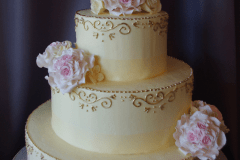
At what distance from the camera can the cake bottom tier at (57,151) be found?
4.44ft

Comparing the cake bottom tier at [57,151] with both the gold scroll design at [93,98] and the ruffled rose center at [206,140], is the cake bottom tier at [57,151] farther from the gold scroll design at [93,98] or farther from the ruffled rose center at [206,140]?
the gold scroll design at [93,98]

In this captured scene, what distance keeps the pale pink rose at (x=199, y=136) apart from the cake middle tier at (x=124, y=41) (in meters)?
0.31

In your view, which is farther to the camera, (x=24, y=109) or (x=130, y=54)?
(x=24, y=109)

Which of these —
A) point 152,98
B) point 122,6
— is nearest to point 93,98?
point 152,98

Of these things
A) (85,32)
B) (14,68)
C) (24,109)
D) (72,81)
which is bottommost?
(24,109)

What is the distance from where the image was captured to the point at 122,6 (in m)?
1.38

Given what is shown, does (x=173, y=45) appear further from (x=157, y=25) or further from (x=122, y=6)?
(x=122, y=6)

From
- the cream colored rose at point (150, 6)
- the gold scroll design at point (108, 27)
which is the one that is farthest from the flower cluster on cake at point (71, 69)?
the cream colored rose at point (150, 6)

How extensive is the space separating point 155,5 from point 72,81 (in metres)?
0.58

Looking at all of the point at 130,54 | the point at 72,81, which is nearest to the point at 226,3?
the point at 130,54

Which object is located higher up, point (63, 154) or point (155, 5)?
point (155, 5)

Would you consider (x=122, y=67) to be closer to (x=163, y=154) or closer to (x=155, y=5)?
(x=155, y=5)

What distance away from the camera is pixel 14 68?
2160 mm

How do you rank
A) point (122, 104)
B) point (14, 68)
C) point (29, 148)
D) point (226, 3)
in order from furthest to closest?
point (14, 68), point (226, 3), point (29, 148), point (122, 104)
